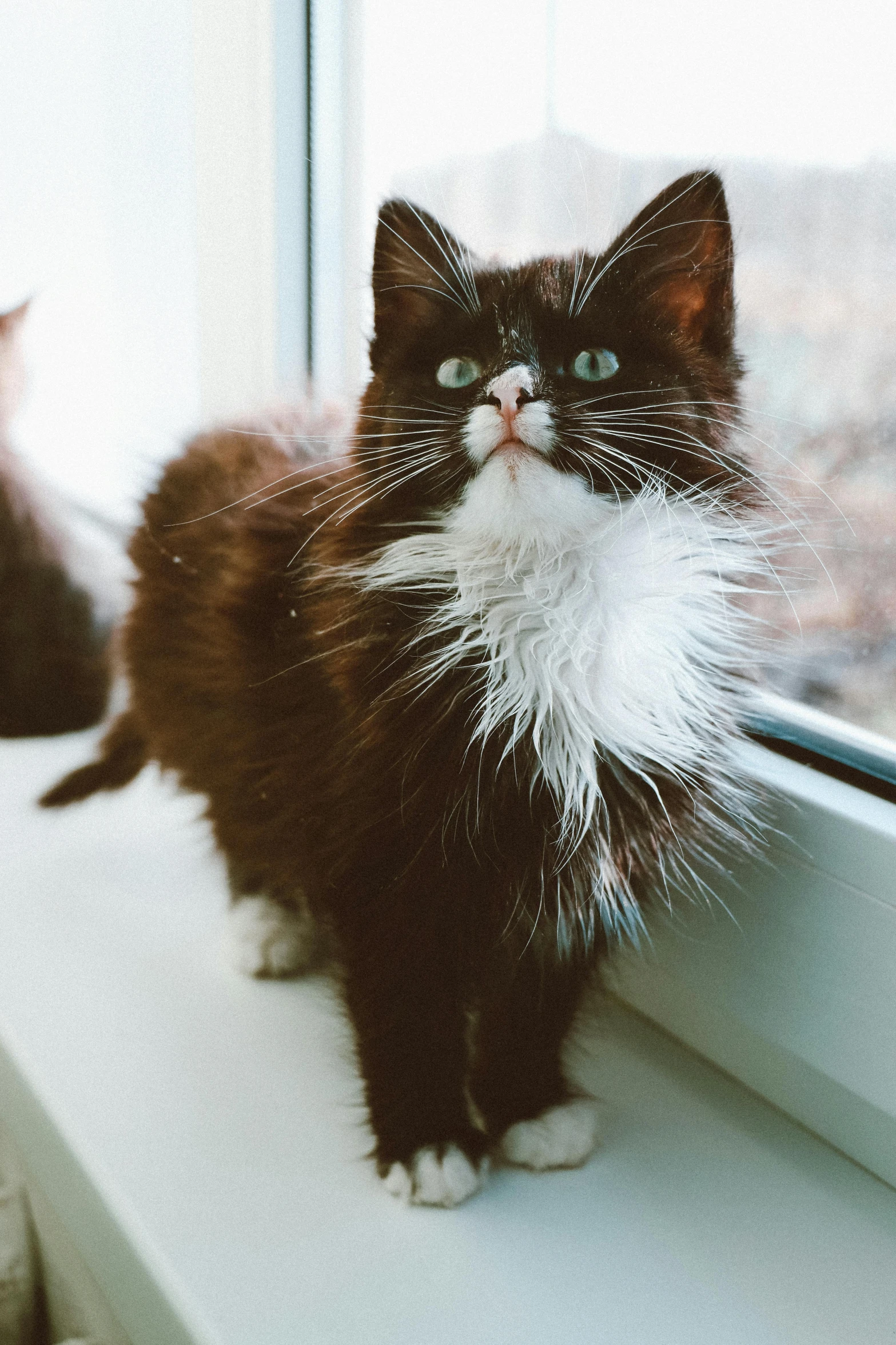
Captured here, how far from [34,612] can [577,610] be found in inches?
30.8

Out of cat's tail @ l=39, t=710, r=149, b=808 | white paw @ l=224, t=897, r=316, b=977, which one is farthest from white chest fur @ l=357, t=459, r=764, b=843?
cat's tail @ l=39, t=710, r=149, b=808

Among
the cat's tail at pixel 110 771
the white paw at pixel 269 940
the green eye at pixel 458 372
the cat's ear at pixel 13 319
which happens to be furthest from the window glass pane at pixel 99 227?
the green eye at pixel 458 372

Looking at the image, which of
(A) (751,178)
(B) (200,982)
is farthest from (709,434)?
(B) (200,982)

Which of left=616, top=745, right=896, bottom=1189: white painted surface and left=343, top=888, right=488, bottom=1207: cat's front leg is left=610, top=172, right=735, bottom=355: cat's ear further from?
left=343, top=888, right=488, bottom=1207: cat's front leg

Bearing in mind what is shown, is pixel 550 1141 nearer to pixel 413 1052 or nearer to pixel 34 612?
pixel 413 1052

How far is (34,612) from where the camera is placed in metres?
1.14

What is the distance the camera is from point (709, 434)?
569 mm

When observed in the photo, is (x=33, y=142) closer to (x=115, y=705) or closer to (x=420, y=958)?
(x=115, y=705)

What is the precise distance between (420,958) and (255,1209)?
18 cm

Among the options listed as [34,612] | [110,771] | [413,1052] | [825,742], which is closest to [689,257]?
[825,742]

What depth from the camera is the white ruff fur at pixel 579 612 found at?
55 centimetres

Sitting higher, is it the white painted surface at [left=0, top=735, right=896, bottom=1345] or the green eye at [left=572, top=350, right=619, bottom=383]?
the green eye at [left=572, top=350, right=619, bottom=383]

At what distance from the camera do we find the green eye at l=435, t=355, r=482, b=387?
59 centimetres

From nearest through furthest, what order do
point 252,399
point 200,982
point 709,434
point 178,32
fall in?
point 709,434
point 200,982
point 252,399
point 178,32
